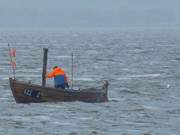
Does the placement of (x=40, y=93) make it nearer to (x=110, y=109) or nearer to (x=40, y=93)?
(x=40, y=93)

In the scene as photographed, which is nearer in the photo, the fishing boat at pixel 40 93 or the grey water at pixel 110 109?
the grey water at pixel 110 109

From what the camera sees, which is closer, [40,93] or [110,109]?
[110,109]

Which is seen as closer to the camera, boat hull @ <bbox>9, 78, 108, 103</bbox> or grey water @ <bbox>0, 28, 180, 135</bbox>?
grey water @ <bbox>0, 28, 180, 135</bbox>

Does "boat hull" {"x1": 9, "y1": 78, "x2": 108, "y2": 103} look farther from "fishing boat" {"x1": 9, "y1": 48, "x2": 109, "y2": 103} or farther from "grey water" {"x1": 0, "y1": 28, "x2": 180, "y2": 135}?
"grey water" {"x1": 0, "y1": 28, "x2": 180, "y2": 135}

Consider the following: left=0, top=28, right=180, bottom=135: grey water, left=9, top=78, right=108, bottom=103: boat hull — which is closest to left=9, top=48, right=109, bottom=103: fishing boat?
left=9, top=78, right=108, bottom=103: boat hull

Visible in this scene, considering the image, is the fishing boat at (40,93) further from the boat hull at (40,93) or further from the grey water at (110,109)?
the grey water at (110,109)

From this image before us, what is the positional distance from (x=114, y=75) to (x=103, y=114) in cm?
2779

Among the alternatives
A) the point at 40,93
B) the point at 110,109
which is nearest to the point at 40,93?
the point at 40,93

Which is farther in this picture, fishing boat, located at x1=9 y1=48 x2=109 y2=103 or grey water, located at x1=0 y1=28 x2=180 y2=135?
fishing boat, located at x1=9 y1=48 x2=109 y2=103

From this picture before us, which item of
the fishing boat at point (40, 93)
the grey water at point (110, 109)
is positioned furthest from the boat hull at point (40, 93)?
the grey water at point (110, 109)

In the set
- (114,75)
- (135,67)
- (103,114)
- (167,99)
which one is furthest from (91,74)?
(103,114)

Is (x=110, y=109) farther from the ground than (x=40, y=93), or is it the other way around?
(x=40, y=93)

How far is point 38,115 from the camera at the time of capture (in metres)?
48.3

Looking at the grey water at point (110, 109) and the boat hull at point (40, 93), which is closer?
the grey water at point (110, 109)
